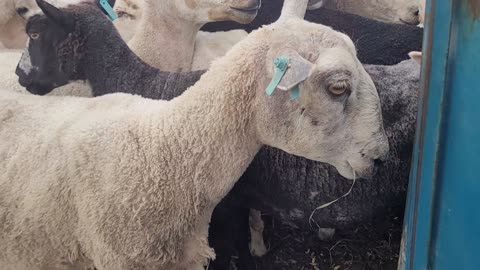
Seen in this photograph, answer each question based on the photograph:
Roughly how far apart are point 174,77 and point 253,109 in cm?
156

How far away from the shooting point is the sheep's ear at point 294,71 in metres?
2.38

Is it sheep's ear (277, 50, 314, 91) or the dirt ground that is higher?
sheep's ear (277, 50, 314, 91)

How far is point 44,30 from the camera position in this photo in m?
4.05

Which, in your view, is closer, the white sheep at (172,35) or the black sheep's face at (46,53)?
the black sheep's face at (46,53)

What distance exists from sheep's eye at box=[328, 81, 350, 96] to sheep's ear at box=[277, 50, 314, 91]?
123mm

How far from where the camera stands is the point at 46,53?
4.06 metres

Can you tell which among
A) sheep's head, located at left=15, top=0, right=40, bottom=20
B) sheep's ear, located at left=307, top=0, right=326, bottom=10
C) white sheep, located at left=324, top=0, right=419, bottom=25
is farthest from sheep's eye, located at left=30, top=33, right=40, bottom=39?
white sheep, located at left=324, top=0, right=419, bottom=25

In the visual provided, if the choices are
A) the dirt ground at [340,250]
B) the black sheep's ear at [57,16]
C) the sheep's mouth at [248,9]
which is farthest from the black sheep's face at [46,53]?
the dirt ground at [340,250]

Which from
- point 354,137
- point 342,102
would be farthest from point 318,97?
point 354,137

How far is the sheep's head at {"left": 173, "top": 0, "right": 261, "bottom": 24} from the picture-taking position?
426 centimetres

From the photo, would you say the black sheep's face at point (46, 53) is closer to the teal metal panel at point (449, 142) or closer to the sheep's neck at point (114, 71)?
the sheep's neck at point (114, 71)

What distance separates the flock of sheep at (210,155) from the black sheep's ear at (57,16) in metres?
0.02

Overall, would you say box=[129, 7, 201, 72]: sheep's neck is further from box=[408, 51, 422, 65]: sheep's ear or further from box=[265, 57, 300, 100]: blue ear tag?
box=[265, 57, 300, 100]: blue ear tag

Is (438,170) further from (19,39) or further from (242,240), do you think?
(19,39)
